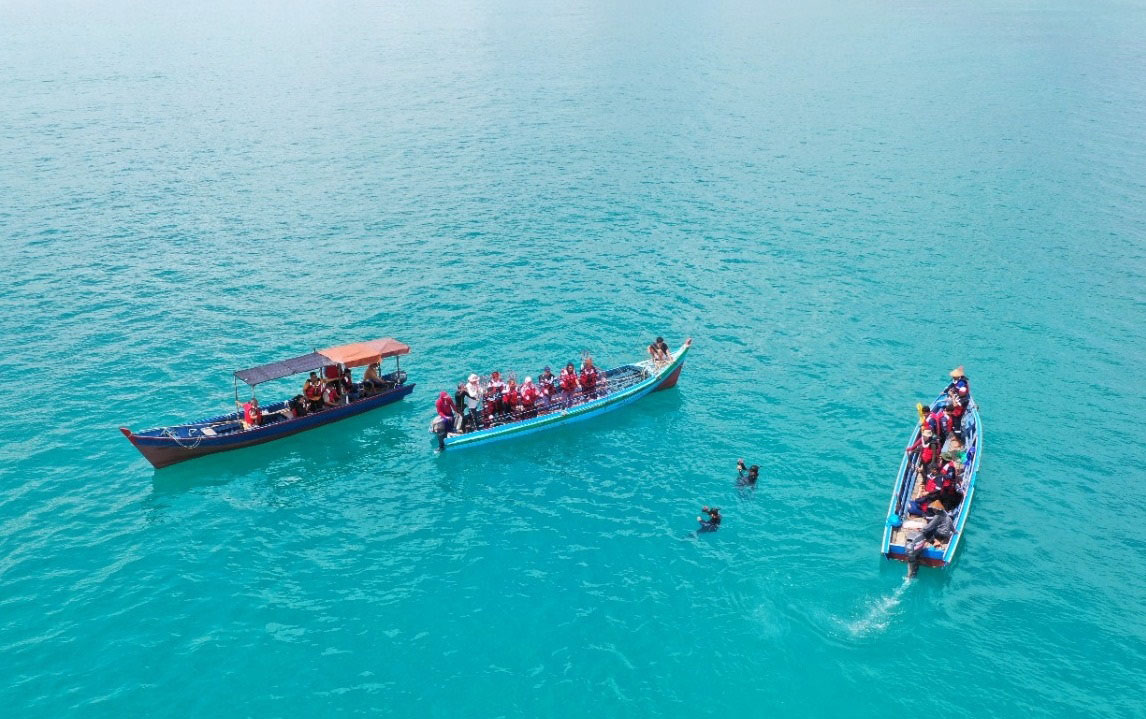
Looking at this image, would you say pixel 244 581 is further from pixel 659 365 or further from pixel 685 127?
pixel 685 127

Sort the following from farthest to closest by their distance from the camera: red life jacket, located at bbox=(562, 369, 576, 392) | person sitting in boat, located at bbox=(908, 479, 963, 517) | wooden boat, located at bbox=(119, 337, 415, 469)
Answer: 1. red life jacket, located at bbox=(562, 369, 576, 392)
2. wooden boat, located at bbox=(119, 337, 415, 469)
3. person sitting in boat, located at bbox=(908, 479, 963, 517)

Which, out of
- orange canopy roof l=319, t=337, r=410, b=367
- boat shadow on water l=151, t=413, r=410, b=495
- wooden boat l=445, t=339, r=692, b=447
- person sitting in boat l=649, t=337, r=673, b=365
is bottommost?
boat shadow on water l=151, t=413, r=410, b=495

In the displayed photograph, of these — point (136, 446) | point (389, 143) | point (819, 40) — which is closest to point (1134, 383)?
point (136, 446)

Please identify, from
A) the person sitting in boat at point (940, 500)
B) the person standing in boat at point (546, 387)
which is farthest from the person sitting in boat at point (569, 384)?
the person sitting in boat at point (940, 500)

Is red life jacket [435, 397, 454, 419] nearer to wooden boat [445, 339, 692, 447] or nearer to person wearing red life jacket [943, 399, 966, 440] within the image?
wooden boat [445, 339, 692, 447]

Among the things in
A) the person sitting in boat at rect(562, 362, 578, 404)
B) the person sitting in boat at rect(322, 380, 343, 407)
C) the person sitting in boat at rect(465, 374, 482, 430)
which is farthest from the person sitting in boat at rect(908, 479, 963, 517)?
the person sitting in boat at rect(322, 380, 343, 407)
